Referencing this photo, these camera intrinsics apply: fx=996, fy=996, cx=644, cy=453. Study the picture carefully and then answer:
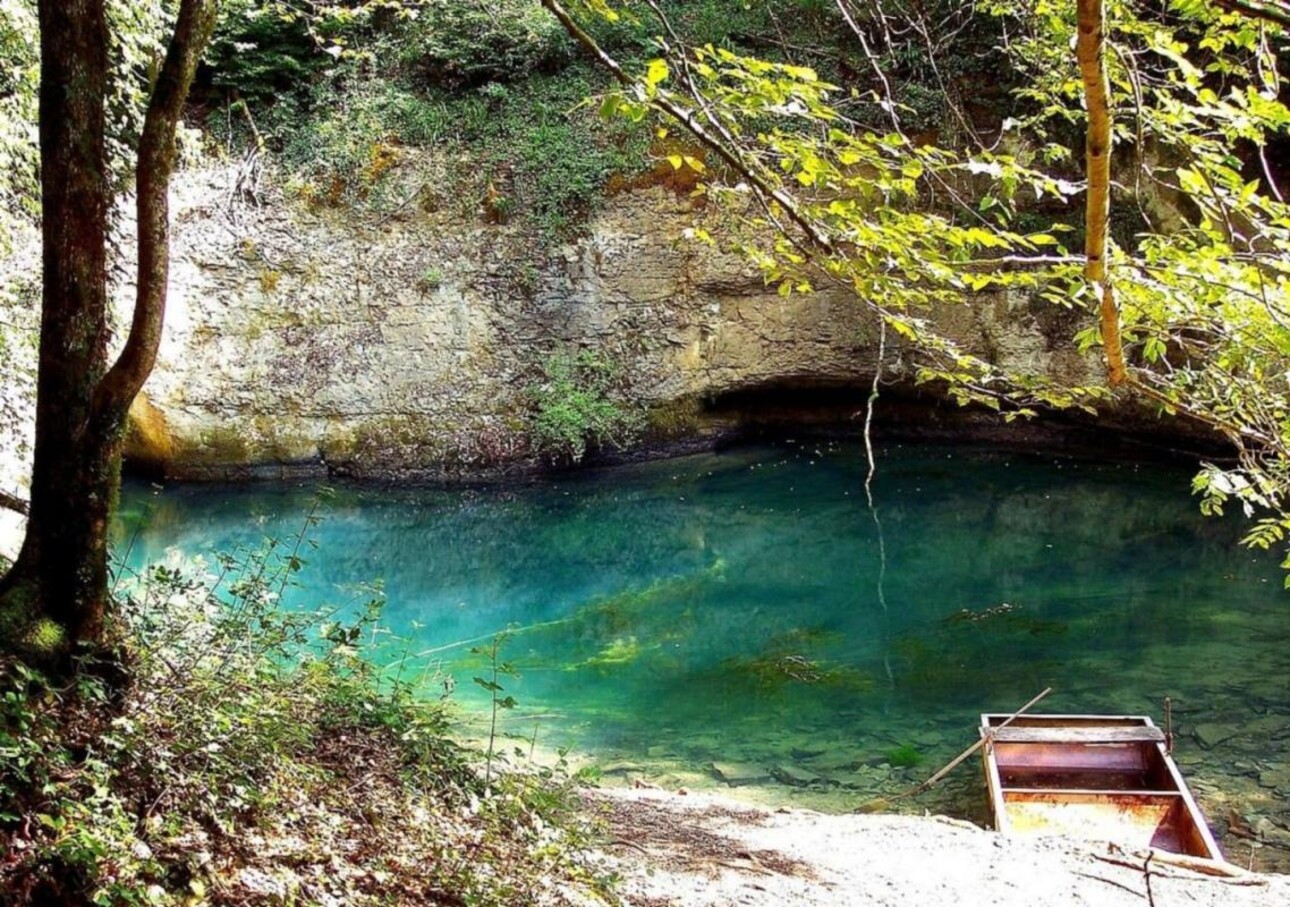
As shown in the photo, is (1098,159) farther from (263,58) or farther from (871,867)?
(263,58)

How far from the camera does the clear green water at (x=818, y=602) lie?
708 cm

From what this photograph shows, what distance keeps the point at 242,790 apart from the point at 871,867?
125 inches

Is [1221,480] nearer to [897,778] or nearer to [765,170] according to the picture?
[765,170]

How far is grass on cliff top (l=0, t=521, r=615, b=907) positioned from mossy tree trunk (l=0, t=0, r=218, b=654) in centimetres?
24

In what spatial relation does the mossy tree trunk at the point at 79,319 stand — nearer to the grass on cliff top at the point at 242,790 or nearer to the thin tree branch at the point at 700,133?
the grass on cliff top at the point at 242,790

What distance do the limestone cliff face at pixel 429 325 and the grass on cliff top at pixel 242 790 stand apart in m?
10.7

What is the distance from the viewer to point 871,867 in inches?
187

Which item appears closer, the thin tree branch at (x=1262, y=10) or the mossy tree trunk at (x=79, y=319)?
the thin tree branch at (x=1262, y=10)

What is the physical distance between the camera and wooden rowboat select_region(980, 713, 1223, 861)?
5.48 meters

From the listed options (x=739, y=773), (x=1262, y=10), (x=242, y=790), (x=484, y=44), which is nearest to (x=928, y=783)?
(x=739, y=773)

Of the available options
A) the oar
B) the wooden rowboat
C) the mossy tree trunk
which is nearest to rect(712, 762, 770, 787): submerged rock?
the oar

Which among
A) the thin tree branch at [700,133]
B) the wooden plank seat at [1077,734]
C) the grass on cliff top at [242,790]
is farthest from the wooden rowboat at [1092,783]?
the thin tree branch at [700,133]

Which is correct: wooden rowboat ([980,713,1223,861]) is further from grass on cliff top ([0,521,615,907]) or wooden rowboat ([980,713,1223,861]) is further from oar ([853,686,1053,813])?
grass on cliff top ([0,521,615,907])

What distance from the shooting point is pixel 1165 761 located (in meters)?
5.94
